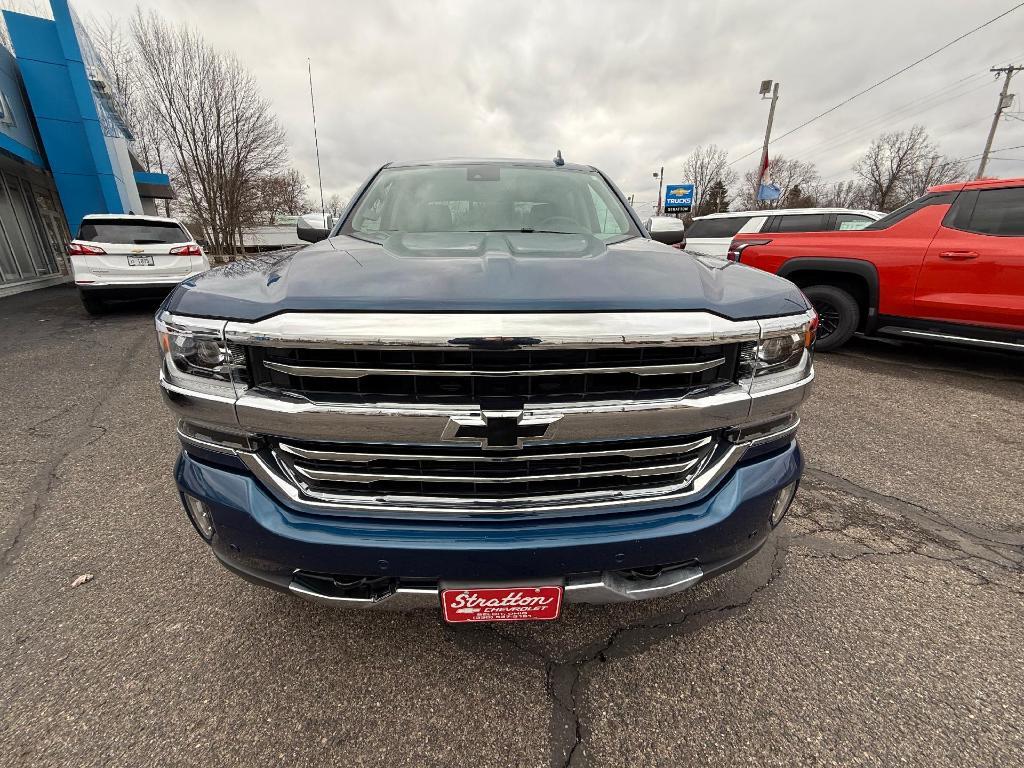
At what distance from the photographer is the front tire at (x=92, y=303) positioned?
779 cm

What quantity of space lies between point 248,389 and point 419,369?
1.58 feet

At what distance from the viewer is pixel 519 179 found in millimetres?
2789

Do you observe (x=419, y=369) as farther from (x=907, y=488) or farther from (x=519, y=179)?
(x=907, y=488)

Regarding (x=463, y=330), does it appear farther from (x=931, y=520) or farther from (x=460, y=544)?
(x=931, y=520)

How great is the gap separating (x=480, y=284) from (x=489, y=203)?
4.79 feet

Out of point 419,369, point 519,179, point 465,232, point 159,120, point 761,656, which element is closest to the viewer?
point 419,369

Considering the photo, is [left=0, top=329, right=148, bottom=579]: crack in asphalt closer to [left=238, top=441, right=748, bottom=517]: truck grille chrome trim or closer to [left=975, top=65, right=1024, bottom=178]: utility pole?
[left=238, top=441, right=748, bottom=517]: truck grille chrome trim

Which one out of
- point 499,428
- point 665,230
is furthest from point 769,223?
point 499,428

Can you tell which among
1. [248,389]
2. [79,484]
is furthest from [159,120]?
[248,389]

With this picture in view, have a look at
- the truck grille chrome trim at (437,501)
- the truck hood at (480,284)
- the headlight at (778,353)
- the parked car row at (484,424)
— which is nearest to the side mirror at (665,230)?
the truck hood at (480,284)

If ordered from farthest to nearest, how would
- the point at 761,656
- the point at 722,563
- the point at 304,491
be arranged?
1. the point at 761,656
2. the point at 722,563
3. the point at 304,491

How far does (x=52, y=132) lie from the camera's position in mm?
11703

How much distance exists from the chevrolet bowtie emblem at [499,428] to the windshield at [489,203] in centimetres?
133

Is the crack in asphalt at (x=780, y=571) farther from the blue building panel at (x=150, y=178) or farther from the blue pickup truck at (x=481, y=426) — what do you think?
the blue building panel at (x=150, y=178)
